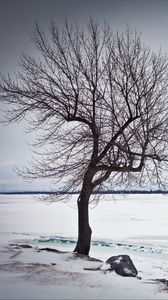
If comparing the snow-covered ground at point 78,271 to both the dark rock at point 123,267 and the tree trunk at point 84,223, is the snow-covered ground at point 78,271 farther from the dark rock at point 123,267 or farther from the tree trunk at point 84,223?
the tree trunk at point 84,223

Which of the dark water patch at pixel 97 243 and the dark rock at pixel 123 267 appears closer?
the dark rock at pixel 123 267

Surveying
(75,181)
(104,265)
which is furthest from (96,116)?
(104,265)

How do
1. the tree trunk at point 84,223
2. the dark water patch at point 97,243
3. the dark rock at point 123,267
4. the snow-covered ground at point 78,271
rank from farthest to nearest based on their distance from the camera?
1. the dark water patch at point 97,243
2. the tree trunk at point 84,223
3. the dark rock at point 123,267
4. the snow-covered ground at point 78,271

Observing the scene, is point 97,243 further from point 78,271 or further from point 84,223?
point 78,271

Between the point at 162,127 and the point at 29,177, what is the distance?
4.94 metres

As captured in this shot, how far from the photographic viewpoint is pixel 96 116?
1244 cm

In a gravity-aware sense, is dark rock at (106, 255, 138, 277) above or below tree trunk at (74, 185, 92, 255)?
below

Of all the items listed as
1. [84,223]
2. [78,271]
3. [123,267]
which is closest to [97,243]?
[84,223]

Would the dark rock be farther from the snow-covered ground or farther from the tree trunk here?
the tree trunk

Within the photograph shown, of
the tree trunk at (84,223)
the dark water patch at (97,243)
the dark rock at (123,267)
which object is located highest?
the tree trunk at (84,223)

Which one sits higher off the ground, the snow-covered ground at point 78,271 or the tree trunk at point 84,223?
the tree trunk at point 84,223

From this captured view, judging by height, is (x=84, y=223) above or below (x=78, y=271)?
above

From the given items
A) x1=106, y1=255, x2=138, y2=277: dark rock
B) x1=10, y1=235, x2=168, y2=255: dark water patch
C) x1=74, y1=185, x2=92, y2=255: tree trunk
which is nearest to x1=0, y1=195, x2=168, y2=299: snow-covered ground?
x1=10, y1=235, x2=168, y2=255: dark water patch

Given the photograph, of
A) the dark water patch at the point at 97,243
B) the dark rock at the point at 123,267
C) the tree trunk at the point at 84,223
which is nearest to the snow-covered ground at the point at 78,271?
the dark water patch at the point at 97,243
